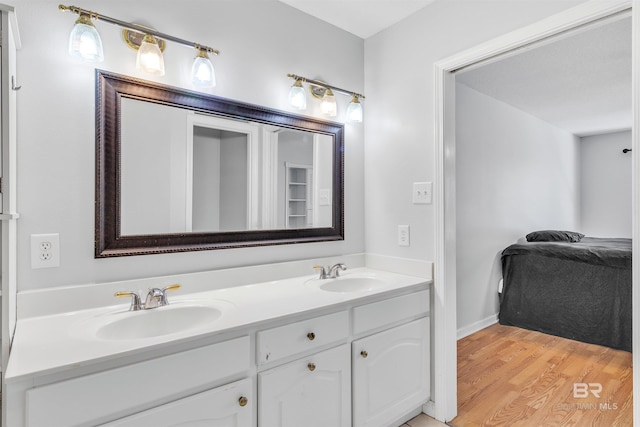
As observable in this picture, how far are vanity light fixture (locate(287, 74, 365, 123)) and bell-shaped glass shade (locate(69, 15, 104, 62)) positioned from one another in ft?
3.02

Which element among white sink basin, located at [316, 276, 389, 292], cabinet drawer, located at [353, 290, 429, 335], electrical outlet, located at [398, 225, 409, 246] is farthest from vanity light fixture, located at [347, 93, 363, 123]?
cabinet drawer, located at [353, 290, 429, 335]

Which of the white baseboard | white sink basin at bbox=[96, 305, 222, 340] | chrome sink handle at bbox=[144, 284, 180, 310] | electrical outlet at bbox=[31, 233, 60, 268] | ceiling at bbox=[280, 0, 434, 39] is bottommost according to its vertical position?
the white baseboard

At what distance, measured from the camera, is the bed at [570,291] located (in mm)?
2854

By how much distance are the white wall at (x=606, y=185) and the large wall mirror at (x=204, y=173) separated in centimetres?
542

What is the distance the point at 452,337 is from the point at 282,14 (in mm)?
2018

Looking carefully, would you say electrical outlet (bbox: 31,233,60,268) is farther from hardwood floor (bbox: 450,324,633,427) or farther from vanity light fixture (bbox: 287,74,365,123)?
hardwood floor (bbox: 450,324,633,427)

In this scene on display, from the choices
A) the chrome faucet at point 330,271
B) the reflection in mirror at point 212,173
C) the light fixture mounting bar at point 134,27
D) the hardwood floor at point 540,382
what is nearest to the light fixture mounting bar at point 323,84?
the reflection in mirror at point 212,173

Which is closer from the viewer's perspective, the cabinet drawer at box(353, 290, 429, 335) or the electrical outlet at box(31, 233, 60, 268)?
the electrical outlet at box(31, 233, 60, 268)

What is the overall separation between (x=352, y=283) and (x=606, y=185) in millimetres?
5623

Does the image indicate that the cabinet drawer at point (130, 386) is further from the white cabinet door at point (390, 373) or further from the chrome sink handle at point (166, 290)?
the white cabinet door at point (390, 373)

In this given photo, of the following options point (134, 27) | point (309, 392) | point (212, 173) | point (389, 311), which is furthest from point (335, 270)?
point (134, 27)

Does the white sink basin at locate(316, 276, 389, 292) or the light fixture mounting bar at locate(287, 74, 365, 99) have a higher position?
the light fixture mounting bar at locate(287, 74, 365, 99)

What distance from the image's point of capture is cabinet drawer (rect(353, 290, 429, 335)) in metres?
1.55

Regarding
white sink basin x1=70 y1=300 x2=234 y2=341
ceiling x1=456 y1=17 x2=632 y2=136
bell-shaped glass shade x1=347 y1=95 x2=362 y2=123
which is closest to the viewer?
white sink basin x1=70 y1=300 x2=234 y2=341
